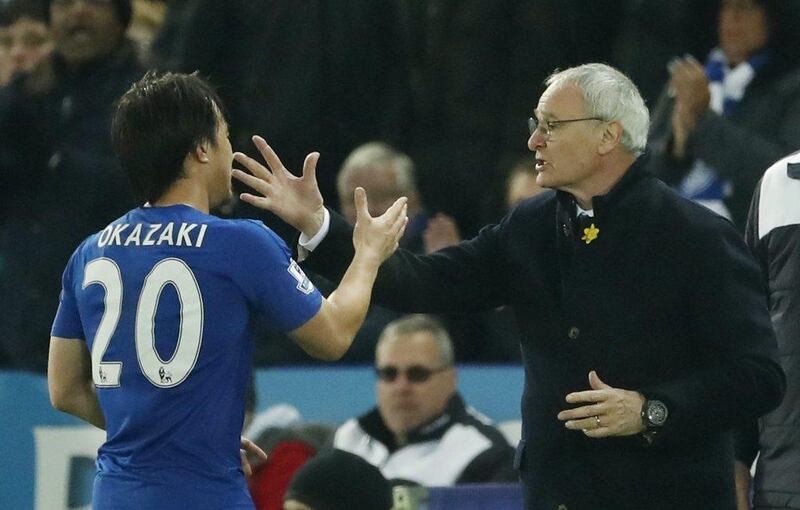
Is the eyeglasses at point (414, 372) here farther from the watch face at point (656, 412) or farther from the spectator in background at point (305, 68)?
the watch face at point (656, 412)

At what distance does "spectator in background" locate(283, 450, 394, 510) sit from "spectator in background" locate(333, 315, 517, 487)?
47.3 inches

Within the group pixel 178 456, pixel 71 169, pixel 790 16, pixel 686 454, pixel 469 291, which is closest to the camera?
pixel 178 456

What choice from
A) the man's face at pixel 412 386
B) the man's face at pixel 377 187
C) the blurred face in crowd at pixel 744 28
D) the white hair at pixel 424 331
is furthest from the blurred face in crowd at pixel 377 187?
the blurred face in crowd at pixel 744 28

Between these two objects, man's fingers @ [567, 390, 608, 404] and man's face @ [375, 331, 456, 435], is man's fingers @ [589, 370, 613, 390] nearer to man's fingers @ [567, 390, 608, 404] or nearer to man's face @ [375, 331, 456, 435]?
man's fingers @ [567, 390, 608, 404]

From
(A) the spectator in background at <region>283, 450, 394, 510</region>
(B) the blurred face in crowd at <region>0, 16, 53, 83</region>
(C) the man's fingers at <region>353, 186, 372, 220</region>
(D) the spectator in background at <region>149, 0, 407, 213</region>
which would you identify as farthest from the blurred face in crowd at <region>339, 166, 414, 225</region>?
(C) the man's fingers at <region>353, 186, 372, 220</region>

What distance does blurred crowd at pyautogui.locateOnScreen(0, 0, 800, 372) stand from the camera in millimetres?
7262

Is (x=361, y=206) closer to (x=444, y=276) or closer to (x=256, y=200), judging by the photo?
(x=256, y=200)

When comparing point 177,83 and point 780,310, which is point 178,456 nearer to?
point 177,83

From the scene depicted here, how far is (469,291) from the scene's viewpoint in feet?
15.3

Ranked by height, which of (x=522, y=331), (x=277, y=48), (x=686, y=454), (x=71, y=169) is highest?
(x=277, y=48)

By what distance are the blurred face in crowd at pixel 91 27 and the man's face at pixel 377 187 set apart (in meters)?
1.22

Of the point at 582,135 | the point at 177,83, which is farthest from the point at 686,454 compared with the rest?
the point at 177,83

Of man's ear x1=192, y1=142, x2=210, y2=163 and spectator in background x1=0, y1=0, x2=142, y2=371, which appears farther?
spectator in background x1=0, y1=0, x2=142, y2=371

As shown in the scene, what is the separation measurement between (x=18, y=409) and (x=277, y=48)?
6.48 feet
